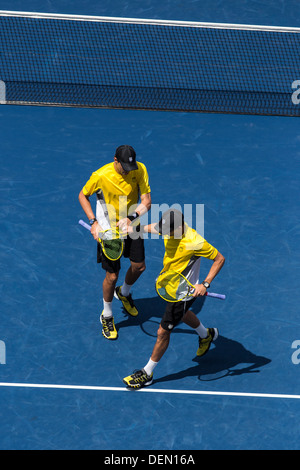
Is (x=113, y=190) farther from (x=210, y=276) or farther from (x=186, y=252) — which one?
(x=210, y=276)

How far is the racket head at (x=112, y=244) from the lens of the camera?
9305 millimetres

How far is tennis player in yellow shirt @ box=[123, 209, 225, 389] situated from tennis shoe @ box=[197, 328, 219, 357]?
53cm

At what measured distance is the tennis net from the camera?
14516 mm

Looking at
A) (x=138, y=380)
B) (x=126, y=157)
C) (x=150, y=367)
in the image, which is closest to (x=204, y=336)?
(x=150, y=367)

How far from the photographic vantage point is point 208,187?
12.5 m

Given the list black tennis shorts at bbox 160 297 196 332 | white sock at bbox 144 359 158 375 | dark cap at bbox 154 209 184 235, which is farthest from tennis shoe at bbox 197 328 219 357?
dark cap at bbox 154 209 184 235

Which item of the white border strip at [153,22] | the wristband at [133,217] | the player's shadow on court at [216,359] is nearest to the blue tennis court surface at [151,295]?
the player's shadow on court at [216,359]

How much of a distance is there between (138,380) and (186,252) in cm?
176

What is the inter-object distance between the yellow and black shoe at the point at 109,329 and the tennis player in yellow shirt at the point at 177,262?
2.73 feet

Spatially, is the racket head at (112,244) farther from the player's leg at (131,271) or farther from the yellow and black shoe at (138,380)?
the yellow and black shoe at (138,380)

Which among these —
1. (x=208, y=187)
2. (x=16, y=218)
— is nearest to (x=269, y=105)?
(x=208, y=187)

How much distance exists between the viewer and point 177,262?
863cm
